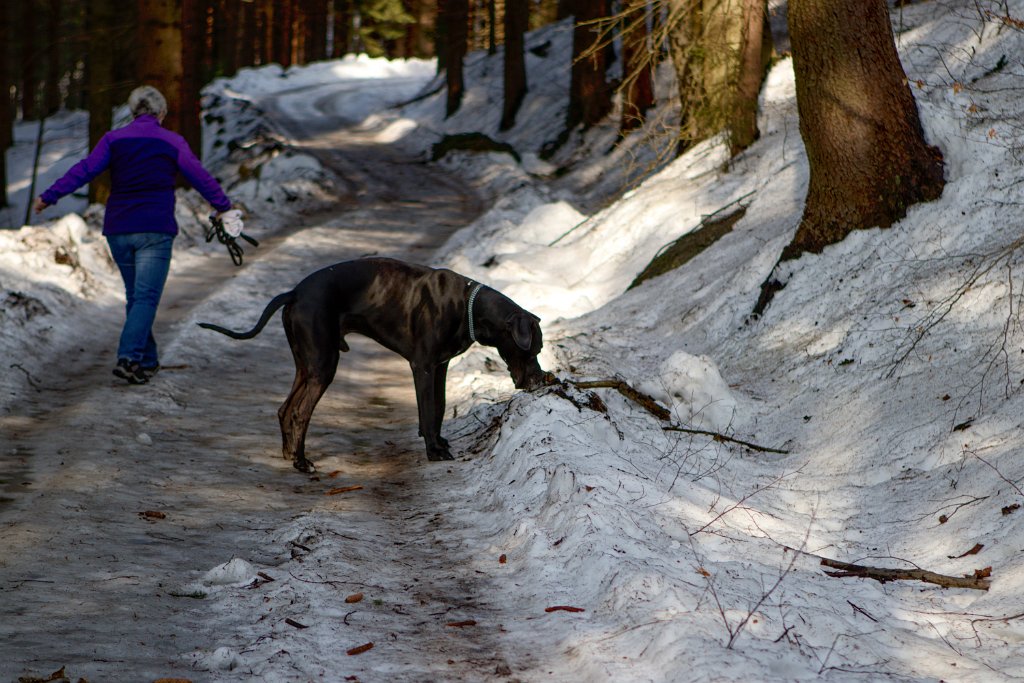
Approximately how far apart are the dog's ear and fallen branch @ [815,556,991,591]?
2.83m

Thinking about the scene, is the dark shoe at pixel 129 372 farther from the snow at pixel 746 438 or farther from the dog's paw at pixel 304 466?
the dog's paw at pixel 304 466

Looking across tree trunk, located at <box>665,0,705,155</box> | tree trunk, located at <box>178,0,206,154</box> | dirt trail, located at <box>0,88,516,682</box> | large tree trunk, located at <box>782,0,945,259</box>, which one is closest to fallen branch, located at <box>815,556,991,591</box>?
dirt trail, located at <box>0,88,516,682</box>

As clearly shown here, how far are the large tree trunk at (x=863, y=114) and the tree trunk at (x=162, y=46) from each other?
11.7 metres

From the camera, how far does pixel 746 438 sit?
289 inches

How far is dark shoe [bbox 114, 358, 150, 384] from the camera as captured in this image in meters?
8.52

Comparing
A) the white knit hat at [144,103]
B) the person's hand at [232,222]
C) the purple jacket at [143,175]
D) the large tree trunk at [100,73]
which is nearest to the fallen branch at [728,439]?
the person's hand at [232,222]

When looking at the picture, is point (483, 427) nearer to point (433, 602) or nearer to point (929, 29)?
point (433, 602)

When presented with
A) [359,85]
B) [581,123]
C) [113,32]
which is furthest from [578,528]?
[359,85]

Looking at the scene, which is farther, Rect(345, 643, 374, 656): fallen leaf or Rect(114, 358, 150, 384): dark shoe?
Rect(114, 358, 150, 384): dark shoe

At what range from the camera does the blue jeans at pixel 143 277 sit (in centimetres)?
878

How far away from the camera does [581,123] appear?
2875 cm

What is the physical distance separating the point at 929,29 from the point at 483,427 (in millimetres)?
8944

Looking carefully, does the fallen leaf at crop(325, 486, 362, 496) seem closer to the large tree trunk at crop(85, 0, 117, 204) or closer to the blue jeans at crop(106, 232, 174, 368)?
the blue jeans at crop(106, 232, 174, 368)

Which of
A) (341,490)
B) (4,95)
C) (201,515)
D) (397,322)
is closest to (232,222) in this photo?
(397,322)
